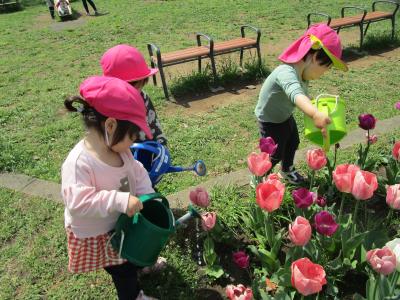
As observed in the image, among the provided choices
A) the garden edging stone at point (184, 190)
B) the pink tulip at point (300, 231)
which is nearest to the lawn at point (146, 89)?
the garden edging stone at point (184, 190)

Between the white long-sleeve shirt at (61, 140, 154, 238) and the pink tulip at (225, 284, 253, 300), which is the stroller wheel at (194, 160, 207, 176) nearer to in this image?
the white long-sleeve shirt at (61, 140, 154, 238)

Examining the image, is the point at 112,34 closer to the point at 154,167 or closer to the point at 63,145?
the point at 63,145

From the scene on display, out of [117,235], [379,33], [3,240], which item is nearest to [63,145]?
[3,240]

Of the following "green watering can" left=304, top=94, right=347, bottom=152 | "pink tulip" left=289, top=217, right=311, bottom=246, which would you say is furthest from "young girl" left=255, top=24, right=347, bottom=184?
"pink tulip" left=289, top=217, right=311, bottom=246

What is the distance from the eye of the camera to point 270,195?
1.78 metres

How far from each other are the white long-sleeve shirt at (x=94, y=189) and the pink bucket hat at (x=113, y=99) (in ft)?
0.78

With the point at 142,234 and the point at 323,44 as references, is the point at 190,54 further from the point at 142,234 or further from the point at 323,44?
the point at 142,234

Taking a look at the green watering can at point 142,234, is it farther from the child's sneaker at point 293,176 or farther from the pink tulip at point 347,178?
the child's sneaker at point 293,176

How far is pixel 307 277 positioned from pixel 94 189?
2.97ft

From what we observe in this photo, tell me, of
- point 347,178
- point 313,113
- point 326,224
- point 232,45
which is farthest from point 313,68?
point 232,45

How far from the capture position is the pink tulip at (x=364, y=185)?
1.76 m

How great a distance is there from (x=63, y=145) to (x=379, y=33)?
228 inches

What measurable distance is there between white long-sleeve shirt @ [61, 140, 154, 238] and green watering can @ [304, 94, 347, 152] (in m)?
0.93

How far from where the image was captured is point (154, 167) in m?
2.19
